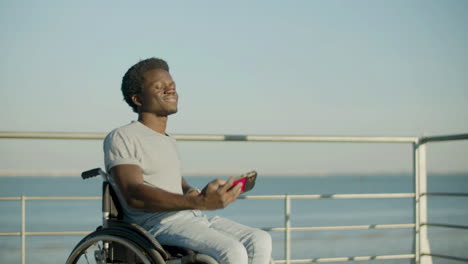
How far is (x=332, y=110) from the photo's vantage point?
88.2 feet

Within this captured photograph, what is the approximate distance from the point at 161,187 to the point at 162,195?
0.16 meters

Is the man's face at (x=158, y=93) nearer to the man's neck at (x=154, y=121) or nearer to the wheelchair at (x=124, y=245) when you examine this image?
the man's neck at (x=154, y=121)

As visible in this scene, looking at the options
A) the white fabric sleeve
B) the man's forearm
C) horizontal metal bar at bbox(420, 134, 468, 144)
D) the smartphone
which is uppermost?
horizontal metal bar at bbox(420, 134, 468, 144)

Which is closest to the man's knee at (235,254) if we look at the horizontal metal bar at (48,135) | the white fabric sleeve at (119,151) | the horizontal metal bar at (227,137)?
the white fabric sleeve at (119,151)

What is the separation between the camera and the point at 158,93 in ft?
8.06

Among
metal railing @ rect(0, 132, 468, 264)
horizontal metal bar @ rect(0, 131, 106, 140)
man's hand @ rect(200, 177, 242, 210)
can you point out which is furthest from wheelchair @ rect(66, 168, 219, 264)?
metal railing @ rect(0, 132, 468, 264)

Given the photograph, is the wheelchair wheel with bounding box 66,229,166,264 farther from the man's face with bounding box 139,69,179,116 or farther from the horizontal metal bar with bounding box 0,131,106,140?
the horizontal metal bar with bounding box 0,131,106,140

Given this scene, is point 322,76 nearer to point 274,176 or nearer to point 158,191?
point 158,191

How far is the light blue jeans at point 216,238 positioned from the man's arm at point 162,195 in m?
0.09

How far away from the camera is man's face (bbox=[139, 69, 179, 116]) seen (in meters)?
2.46

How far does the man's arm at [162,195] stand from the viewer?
210 centimetres

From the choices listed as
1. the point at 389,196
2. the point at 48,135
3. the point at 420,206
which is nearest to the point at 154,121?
the point at 48,135

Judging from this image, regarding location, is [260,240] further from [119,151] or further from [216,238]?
[119,151]

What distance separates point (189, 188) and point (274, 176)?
54654 mm
